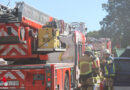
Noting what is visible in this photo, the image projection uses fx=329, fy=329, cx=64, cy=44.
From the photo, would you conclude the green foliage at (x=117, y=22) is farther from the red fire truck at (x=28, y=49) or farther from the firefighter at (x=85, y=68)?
the red fire truck at (x=28, y=49)

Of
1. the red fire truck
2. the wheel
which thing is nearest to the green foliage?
the wheel

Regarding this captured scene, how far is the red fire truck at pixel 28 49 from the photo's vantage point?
8.79 meters

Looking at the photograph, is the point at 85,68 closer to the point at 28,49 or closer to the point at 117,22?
the point at 28,49

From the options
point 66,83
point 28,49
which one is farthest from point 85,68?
point 28,49

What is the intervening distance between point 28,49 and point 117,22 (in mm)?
71847

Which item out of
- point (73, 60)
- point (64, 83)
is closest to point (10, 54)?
point (64, 83)

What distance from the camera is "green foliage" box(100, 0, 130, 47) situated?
74012 millimetres

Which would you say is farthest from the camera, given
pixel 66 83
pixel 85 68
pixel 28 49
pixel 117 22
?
pixel 117 22

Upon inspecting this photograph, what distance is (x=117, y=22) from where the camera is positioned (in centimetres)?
7950

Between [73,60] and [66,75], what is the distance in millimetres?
2005

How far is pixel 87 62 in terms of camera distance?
13453 mm

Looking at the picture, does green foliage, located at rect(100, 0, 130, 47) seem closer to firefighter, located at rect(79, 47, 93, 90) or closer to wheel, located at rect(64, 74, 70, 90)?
firefighter, located at rect(79, 47, 93, 90)

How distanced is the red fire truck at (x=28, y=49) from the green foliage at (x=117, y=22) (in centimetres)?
6342

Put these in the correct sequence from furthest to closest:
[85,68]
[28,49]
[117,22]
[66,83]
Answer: [117,22] < [85,68] < [66,83] < [28,49]
